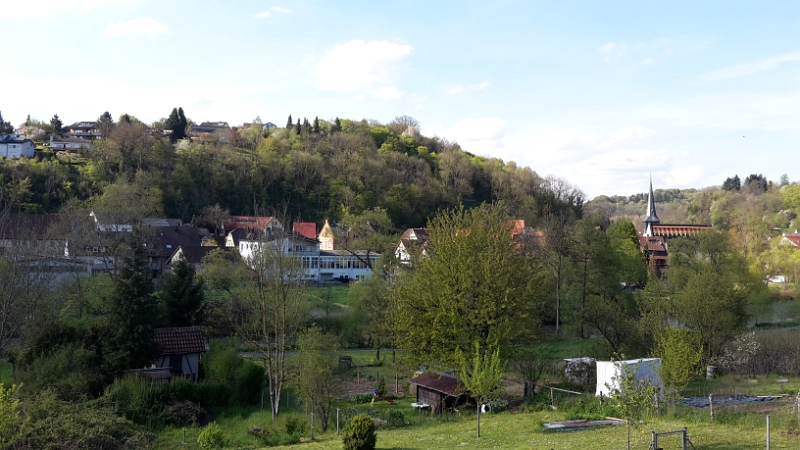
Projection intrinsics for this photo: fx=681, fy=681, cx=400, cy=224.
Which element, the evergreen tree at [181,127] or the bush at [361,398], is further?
the evergreen tree at [181,127]

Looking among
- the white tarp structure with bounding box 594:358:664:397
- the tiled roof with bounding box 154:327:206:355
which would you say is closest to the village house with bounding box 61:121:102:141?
the tiled roof with bounding box 154:327:206:355

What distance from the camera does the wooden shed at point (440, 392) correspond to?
76.6ft

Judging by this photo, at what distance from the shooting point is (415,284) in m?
26.0

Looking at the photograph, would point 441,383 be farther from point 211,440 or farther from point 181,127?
point 181,127

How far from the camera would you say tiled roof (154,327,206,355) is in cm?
2823

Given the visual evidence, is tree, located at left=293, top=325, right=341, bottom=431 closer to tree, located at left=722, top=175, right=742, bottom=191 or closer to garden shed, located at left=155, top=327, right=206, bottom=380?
Result: garden shed, located at left=155, top=327, right=206, bottom=380

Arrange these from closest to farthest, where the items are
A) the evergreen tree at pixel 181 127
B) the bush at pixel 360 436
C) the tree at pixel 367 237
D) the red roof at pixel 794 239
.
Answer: the bush at pixel 360 436 < the tree at pixel 367 237 < the red roof at pixel 794 239 < the evergreen tree at pixel 181 127

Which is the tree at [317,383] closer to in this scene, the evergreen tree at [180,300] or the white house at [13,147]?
the evergreen tree at [180,300]

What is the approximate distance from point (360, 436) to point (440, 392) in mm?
8319

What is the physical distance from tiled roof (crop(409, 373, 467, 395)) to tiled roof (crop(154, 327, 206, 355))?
9.70 m

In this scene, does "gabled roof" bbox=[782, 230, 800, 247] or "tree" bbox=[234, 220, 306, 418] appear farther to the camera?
"gabled roof" bbox=[782, 230, 800, 247]

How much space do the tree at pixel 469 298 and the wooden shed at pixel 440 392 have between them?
66 centimetres

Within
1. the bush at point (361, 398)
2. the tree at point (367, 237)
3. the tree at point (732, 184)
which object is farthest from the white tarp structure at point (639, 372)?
the tree at point (732, 184)

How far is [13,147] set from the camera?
84.0 m
